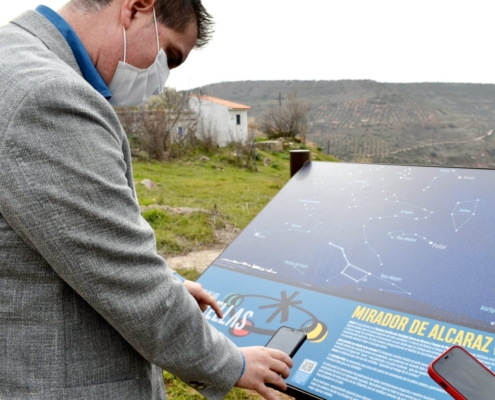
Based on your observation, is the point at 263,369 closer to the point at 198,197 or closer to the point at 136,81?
the point at 136,81

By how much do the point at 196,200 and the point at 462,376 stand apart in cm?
804

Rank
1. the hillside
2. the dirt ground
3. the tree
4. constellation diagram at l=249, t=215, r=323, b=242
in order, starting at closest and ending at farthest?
constellation diagram at l=249, t=215, r=323, b=242, the dirt ground, the hillside, the tree

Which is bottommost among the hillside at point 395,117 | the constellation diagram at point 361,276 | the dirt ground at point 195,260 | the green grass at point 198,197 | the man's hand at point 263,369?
the hillside at point 395,117

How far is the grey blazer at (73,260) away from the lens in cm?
94

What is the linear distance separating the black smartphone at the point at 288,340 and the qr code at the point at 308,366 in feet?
0.17

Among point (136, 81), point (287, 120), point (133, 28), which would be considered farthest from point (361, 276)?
point (287, 120)

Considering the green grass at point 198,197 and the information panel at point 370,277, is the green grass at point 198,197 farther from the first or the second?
the information panel at point 370,277

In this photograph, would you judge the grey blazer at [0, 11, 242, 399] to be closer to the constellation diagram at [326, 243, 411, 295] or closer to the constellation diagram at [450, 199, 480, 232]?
the constellation diagram at [326, 243, 411, 295]

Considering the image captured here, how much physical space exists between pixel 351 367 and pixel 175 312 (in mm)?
764

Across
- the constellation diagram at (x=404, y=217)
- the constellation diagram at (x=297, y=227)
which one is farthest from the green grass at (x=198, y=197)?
the constellation diagram at (x=404, y=217)

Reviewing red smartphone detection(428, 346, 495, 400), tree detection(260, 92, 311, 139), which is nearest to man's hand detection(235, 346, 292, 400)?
red smartphone detection(428, 346, 495, 400)

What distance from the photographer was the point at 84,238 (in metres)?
0.98

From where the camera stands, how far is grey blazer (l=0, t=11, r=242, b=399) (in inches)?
37.2

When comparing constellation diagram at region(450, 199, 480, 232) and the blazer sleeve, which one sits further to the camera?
constellation diagram at region(450, 199, 480, 232)
